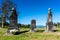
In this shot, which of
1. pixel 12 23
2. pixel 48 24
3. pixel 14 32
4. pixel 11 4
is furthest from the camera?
pixel 11 4

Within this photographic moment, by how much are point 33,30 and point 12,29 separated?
15.8 ft

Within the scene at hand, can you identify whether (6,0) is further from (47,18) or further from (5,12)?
(47,18)

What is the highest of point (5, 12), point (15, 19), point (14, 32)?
point (5, 12)

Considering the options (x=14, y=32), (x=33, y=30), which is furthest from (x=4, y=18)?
(x=14, y=32)

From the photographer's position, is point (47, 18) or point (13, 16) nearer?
point (13, 16)

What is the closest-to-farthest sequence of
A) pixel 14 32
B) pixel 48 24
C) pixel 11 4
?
pixel 14 32
pixel 48 24
pixel 11 4

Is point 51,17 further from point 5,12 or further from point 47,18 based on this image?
point 5,12

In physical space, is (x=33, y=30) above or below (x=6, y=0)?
below

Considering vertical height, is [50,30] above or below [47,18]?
below

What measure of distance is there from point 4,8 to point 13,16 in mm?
25587

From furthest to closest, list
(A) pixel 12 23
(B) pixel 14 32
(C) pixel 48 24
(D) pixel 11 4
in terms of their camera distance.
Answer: (D) pixel 11 4 < (C) pixel 48 24 < (A) pixel 12 23 < (B) pixel 14 32

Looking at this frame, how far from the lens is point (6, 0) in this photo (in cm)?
4956

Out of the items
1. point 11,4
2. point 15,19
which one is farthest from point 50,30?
point 11,4

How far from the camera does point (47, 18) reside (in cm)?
2706
